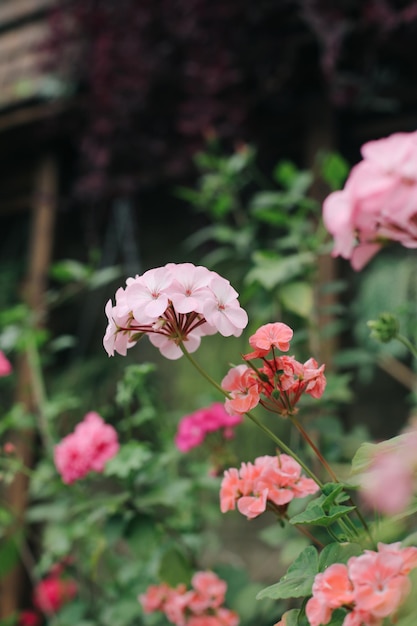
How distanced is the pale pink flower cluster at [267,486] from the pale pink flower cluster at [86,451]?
0.50 m

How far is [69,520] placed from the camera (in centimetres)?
180

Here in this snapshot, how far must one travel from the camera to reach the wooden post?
2.03 m

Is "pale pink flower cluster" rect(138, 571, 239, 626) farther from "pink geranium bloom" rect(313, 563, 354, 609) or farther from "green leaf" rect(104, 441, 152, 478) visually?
"pink geranium bloom" rect(313, 563, 354, 609)

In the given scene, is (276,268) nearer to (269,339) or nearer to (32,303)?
(269,339)

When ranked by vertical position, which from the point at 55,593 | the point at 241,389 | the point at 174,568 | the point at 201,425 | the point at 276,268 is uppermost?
the point at 241,389

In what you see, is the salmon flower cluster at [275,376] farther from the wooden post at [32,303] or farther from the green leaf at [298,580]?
the wooden post at [32,303]

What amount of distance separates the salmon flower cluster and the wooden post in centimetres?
115

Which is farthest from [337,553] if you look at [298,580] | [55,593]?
[55,593]

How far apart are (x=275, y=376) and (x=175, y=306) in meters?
0.14

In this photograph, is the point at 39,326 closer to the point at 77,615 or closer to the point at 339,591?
the point at 77,615

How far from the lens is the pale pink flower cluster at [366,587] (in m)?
0.58

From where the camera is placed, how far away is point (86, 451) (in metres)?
1.27

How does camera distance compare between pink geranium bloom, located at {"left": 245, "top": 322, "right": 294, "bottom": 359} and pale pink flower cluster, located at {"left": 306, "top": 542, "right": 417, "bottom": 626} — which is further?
pink geranium bloom, located at {"left": 245, "top": 322, "right": 294, "bottom": 359}

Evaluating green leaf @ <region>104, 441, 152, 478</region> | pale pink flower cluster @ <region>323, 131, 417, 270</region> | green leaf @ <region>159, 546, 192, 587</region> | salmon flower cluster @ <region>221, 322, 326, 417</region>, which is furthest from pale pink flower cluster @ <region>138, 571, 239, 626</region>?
pale pink flower cluster @ <region>323, 131, 417, 270</region>
